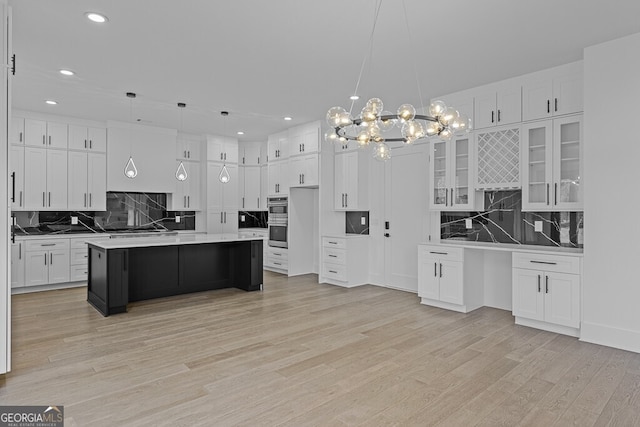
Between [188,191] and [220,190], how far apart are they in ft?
2.20

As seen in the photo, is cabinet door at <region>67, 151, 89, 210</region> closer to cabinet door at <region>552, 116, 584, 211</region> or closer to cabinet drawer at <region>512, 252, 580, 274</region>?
cabinet drawer at <region>512, 252, 580, 274</region>

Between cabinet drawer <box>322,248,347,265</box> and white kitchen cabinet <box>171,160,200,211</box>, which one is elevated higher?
white kitchen cabinet <box>171,160,200,211</box>

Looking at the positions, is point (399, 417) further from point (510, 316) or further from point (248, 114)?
point (248, 114)

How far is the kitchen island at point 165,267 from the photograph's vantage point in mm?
4945

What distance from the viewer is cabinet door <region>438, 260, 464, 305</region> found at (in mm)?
5039

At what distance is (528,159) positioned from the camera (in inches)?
183

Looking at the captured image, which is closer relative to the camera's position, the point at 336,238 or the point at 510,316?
the point at 510,316

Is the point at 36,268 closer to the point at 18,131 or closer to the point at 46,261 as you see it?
the point at 46,261

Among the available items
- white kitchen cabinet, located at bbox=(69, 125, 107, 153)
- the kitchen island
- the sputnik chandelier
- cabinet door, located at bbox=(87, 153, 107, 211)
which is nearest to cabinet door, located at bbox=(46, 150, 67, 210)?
white kitchen cabinet, located at bbox=(69, 125, 107, 153)

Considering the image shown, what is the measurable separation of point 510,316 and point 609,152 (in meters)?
2.23

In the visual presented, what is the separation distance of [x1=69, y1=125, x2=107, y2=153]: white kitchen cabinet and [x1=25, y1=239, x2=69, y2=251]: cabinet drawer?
1.65m

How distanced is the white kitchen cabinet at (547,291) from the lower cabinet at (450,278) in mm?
663

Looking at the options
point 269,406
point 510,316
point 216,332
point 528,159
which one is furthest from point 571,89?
point 216,332

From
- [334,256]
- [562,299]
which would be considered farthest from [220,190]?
[562,299]
